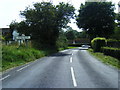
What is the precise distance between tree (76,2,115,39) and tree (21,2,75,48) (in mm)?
11646

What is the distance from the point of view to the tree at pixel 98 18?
52.9m

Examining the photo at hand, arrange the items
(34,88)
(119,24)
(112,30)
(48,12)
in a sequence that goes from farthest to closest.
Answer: (112,30) < (119,24) < (48,12) < (34,88)

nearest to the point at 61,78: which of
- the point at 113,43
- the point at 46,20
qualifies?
the point at 113,43

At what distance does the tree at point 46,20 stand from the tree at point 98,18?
38.2 ft

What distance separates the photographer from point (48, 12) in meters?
37.5

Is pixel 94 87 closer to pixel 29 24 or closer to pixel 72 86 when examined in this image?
pixel 72 86

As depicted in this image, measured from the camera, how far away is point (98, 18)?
52.9 metres

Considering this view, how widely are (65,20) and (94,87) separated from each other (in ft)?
117

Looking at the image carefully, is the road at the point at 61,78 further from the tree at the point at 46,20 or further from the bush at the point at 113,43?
the tree at the point at 46,20

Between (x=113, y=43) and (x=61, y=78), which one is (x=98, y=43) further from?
(x=61, y=78)

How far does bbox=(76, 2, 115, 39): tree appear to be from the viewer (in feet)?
174

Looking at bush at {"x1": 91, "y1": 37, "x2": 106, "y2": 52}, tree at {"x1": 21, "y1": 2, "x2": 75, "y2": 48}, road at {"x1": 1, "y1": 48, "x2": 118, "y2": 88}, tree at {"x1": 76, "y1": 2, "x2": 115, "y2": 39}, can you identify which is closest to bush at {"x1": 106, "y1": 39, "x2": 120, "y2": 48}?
bush at {"x1": 91, "y1": 37, "x2": 106, "y2": 52}

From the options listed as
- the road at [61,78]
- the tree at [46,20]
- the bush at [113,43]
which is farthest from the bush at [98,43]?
the road at [61,78]

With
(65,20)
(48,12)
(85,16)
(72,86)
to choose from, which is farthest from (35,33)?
(72,86)
